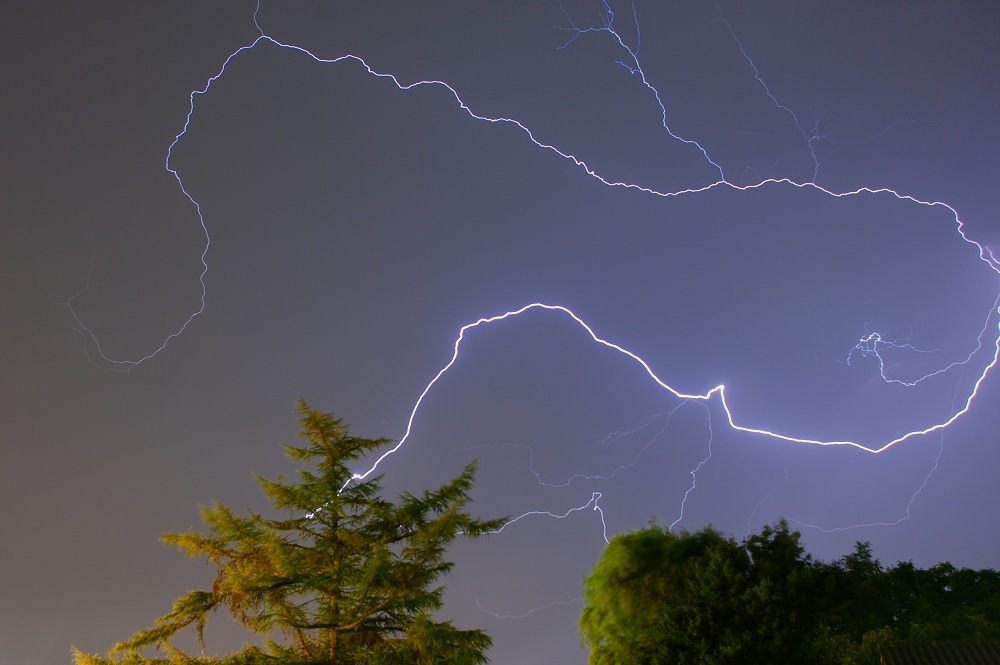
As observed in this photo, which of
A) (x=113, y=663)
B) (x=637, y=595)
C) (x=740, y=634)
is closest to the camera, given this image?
(x=113, y=663)

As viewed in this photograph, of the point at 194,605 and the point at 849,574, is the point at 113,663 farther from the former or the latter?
the point at 849,574

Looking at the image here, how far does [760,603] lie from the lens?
1416 cm

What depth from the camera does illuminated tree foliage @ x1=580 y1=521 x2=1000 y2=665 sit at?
45.0 feet

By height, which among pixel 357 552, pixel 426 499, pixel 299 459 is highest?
pixel 299 459

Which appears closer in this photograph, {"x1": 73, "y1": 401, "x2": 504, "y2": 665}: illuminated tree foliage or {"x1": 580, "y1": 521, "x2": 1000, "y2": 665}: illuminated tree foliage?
{"x1": 73, "y1": 401, "x2": 504, "y2": 665}: illuminated tree foliage

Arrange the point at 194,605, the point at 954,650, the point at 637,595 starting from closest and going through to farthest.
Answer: the point at 194,605
the point at 954,650
the point at 637,595

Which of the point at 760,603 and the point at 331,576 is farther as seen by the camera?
the point at 760,603

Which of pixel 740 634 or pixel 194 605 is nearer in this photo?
pixel 194 605

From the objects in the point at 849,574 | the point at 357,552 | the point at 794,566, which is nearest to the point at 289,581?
the point at 357,552

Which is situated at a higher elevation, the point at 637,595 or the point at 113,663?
the point at 637,595

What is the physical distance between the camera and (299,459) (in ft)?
28.6

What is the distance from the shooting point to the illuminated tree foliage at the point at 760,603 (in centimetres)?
1373

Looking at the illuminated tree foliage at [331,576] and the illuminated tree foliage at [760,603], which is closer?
the illuminated tree foliage at [331,576]

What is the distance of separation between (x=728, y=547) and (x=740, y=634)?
2.30m
